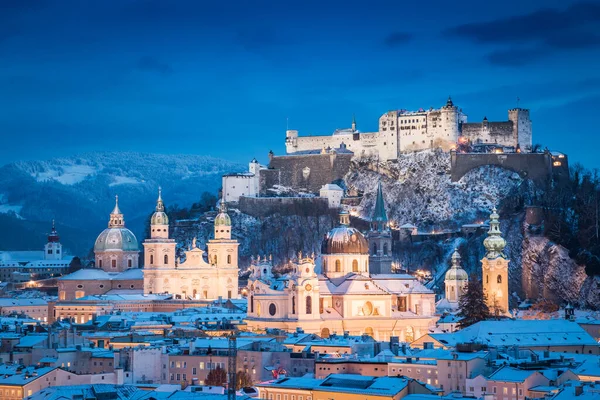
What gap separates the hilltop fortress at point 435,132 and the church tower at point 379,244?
23556 mm

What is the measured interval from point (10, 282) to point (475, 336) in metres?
104

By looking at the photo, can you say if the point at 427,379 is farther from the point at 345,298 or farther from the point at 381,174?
the point at 381,174

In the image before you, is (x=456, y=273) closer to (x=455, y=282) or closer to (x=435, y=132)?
(x=455, y=282)

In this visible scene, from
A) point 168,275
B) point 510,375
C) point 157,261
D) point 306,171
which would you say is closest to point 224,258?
point 168,275

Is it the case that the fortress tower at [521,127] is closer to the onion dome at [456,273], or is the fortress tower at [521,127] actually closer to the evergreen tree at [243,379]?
the onion dome at [456,273]

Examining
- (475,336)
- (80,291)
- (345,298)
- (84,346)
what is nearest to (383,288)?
(345,298)

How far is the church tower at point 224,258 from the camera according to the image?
146 meters

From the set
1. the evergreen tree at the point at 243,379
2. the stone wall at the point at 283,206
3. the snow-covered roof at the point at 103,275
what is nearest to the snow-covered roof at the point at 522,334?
the evergreen tree at the point at 243,379

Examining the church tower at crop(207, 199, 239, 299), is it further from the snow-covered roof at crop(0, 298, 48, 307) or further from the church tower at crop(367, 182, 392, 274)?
the snow-covered roof at crop(0, 298, 48, 307)

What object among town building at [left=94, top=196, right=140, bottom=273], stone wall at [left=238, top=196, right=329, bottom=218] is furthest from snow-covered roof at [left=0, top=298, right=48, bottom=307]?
stone wall at [left=238, top=196, right=329, bottom=218]

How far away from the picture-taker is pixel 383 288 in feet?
386

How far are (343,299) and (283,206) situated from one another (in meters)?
58.9

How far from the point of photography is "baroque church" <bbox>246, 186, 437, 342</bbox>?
112 metres

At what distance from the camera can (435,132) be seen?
174 meters
